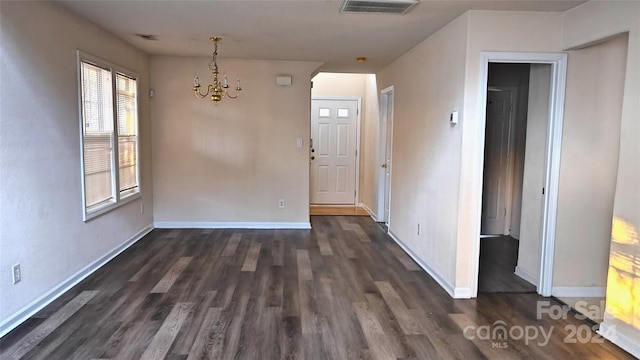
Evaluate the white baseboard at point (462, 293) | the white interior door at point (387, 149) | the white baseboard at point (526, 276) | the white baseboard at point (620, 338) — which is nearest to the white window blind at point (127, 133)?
the white interior door at point (387, 149)

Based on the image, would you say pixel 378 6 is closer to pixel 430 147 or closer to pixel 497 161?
pixel 430 147

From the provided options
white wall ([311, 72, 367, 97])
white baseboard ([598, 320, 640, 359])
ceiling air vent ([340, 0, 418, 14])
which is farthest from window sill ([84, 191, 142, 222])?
white baseboard ([598, 320, 640, 359])

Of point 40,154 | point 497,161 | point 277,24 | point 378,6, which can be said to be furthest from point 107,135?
point 497,161

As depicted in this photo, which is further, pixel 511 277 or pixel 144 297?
pixel 511 277

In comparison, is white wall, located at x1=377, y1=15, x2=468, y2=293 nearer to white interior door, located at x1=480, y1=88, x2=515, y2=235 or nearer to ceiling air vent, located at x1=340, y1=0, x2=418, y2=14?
ceiling air vent, located at x1=340, y1=0, x2=418, y2=14

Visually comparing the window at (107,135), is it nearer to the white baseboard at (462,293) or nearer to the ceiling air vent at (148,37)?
the ceiling air vent at (148,37)

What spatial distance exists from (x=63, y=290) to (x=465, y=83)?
375 centimetres

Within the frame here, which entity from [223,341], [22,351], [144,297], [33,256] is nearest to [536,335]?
[223,341]

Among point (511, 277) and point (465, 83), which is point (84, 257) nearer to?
point (465, 83)

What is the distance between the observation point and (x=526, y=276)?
13.5 feet

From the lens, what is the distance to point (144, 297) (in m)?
3.55

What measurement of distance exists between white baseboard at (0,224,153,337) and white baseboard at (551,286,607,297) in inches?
164

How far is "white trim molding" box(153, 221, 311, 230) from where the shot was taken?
613 cm

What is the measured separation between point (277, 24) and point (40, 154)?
2.25 metres
